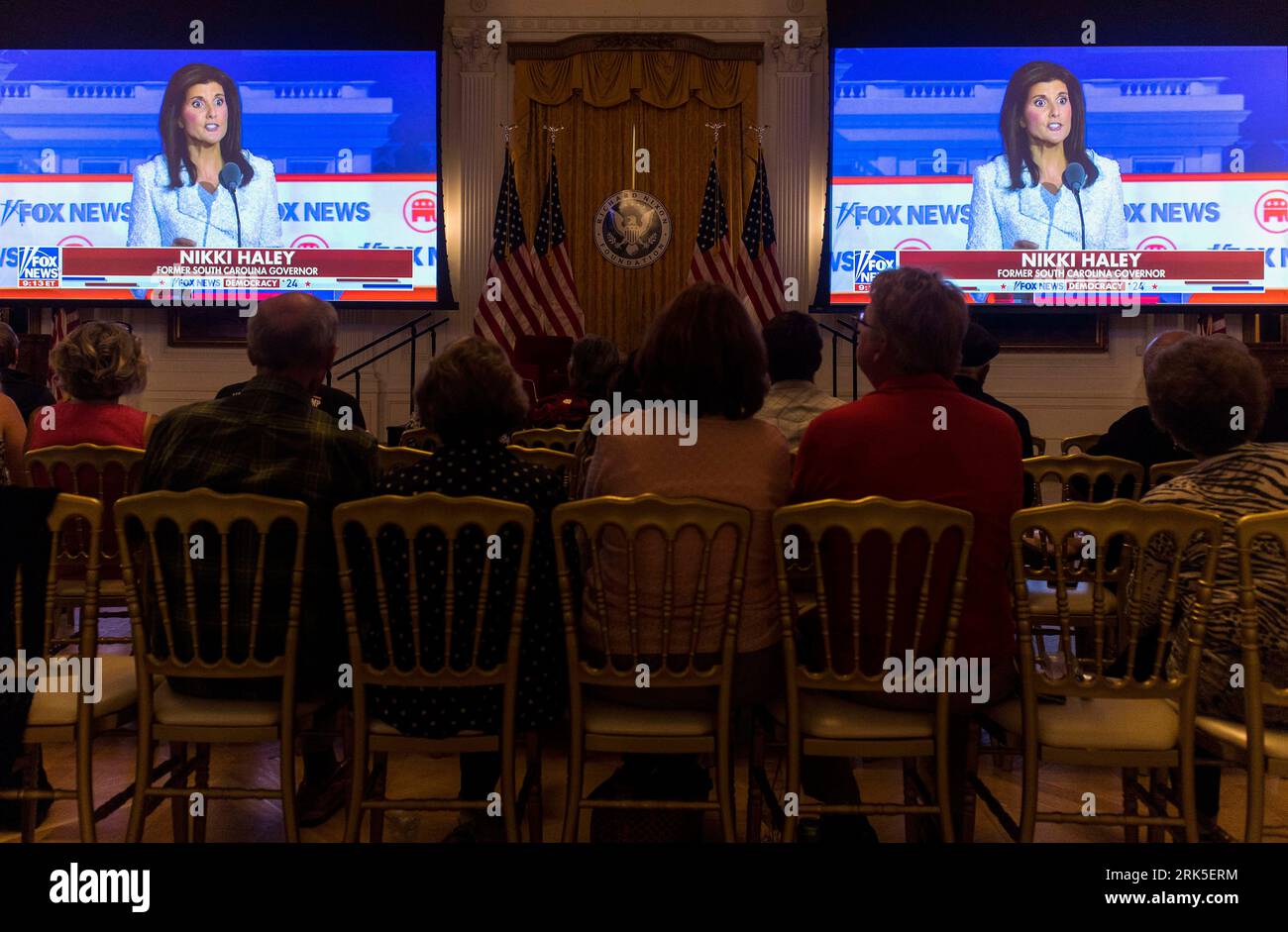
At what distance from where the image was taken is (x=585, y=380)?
14.8 feet

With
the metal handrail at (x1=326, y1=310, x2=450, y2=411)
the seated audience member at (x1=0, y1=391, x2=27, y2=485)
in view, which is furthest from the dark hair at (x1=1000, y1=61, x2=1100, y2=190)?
the seated audience member at (x1=0, y1=391, x2=27, y2=485)

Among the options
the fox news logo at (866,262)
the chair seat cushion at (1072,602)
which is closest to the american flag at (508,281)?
the fox news logo at (866,262)

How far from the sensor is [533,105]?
780 cm

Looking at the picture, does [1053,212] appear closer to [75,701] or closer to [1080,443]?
[1080,443]

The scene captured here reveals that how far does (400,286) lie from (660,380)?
5868mm

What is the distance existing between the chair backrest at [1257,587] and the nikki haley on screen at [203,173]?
715 cm

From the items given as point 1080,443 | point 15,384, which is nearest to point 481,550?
point 1080,443

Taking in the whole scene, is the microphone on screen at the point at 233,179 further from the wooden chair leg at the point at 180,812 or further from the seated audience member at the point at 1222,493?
the seated audience member at the point at 1222,493

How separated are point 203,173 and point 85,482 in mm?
5293

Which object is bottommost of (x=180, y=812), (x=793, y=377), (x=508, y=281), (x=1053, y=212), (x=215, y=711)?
(x=180, y=812)

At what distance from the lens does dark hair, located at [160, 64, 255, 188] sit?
738cm
